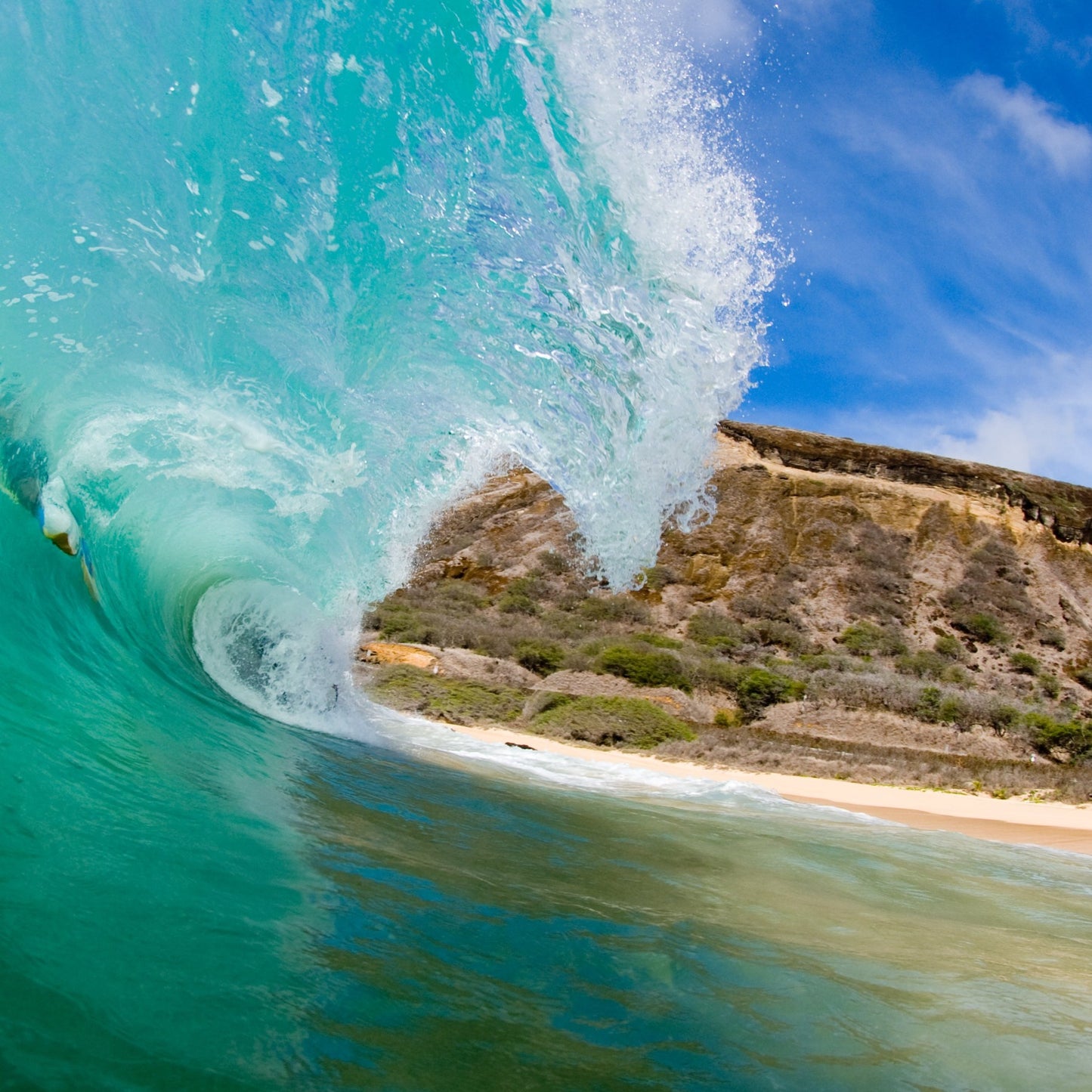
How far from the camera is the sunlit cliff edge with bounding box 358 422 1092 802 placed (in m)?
19.3

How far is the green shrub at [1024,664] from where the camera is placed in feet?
113

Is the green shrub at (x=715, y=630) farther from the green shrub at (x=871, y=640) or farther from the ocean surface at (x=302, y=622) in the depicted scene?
the ocean surface at (x=302, y=622)

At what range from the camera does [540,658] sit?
27828 mm

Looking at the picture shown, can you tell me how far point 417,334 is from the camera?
24.1 ft

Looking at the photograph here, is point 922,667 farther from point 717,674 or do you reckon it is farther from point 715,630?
point 717,674

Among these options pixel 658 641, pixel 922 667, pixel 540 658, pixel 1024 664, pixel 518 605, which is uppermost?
pixel 1024 664

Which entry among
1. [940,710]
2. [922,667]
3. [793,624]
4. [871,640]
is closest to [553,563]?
[793,624]

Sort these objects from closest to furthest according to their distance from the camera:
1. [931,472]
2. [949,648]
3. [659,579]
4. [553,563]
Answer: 1. [949,648]
2. [659,579]
3. [553,563]
4. [931,472]

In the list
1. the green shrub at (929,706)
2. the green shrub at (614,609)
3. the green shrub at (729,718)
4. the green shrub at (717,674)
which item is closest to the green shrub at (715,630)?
the green shrub at (614,609)

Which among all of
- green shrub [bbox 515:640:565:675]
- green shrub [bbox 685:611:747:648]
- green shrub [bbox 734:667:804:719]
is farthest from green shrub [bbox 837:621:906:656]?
green shrub [bbox 515:640:565:675]

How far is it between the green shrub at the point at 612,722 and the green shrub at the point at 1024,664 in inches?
869

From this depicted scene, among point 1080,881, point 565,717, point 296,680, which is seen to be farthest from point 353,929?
point 565,717

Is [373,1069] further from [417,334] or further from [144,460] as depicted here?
[144,460]

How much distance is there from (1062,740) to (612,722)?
471 inches
